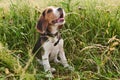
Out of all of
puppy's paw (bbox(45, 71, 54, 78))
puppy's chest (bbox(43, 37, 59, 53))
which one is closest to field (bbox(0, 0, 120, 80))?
puppy's paw (bbox(45, 71, 54, 78))

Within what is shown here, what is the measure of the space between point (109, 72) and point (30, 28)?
125cm

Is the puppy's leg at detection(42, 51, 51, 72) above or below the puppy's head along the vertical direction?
below

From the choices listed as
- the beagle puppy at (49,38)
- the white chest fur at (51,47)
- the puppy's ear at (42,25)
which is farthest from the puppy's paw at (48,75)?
the puppy's ear at (42,25)

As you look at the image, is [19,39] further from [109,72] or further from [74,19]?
[109,72]

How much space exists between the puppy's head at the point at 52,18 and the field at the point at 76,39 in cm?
30

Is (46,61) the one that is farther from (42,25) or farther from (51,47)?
(42,25)

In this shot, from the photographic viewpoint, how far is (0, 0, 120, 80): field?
411 cm

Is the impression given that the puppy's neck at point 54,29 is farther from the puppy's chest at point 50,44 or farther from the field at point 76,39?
the field at point 76,39

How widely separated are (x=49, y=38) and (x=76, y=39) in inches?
25.5

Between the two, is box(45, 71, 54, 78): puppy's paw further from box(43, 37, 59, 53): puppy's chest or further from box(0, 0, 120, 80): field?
box(43, 37, 59, 53): puppy's chest

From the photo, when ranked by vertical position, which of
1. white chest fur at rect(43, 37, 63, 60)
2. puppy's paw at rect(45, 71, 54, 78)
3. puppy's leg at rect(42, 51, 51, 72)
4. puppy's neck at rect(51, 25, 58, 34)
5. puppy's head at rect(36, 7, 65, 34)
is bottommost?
puppy's paw at rect(45, 71, 54, 78)

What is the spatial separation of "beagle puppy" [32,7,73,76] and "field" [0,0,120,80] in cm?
10

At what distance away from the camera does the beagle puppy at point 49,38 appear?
13.0 feet

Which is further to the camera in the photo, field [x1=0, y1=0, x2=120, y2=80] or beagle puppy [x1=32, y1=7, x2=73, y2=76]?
field [x1=0, y1=0, x2=120, y2=80]
